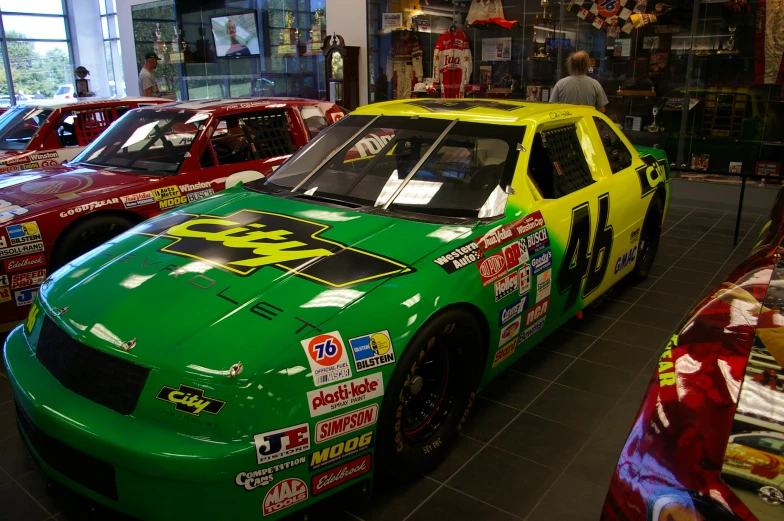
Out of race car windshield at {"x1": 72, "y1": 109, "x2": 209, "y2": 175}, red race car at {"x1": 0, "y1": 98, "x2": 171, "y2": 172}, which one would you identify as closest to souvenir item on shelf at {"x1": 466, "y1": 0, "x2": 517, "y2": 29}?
red race car at {"x1": 0, "y1": 98, "x2": 171, "y2": 172}

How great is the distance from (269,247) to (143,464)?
105cm

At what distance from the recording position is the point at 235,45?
45.0ft

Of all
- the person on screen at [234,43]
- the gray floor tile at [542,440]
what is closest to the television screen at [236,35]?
the person on screen at [234,43]

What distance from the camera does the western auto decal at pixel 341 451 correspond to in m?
2.04

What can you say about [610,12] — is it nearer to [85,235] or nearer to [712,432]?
[85,235]

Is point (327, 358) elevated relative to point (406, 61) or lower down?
lower down

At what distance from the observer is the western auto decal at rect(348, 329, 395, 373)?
2.13m

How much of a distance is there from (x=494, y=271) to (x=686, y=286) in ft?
9.78

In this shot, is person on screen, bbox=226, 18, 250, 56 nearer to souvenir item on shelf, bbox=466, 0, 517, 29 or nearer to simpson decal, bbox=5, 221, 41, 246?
souvenir item on shelf, bbox=466, 0, 517, 29

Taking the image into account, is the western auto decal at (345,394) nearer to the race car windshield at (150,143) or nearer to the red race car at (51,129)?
the race car windshield at (150,143)

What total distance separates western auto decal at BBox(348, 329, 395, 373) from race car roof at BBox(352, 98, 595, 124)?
1.67 metres

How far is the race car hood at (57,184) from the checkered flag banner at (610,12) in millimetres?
7256

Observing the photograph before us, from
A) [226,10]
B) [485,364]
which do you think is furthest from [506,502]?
[226,10]

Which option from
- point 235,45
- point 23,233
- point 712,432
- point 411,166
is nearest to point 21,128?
point 23,233
